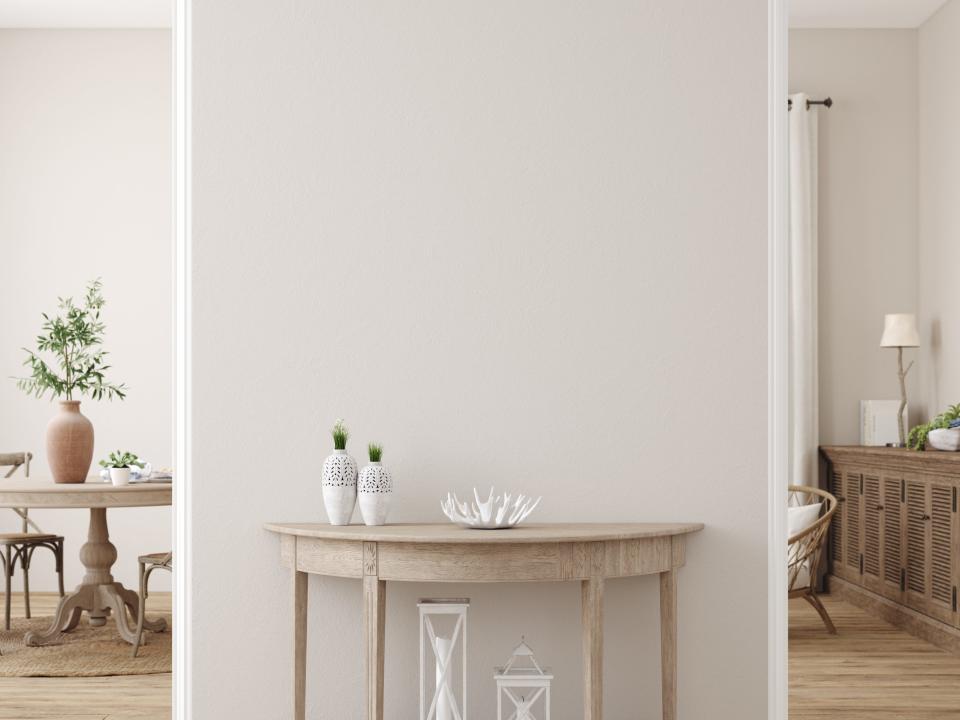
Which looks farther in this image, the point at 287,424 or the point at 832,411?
the point at 832,411

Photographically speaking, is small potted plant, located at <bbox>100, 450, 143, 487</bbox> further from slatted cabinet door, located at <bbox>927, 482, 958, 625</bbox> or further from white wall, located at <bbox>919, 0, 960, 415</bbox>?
white wall, located at <bbox>919, 0, 960, 415</bbox>

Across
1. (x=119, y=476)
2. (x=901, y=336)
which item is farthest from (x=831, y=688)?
(x=119, y=476)

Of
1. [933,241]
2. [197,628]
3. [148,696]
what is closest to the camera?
[197,628]

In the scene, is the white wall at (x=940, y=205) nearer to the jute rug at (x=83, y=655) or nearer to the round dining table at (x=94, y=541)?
the round dining table at (x=94, y=541)

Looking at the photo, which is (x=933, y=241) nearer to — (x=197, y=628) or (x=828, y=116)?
(x=828, y=116)

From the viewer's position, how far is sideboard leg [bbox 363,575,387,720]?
8.98ft

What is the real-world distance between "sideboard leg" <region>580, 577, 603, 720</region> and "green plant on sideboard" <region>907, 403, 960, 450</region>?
3060 mm

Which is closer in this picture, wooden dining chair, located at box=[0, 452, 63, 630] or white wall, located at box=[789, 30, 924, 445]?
wooden dining chair, located at box=[0, 452, 63, 630]

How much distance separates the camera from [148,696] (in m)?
4.11

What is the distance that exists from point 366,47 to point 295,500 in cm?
134

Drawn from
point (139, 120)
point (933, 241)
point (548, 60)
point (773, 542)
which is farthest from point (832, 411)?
point (139, 120)

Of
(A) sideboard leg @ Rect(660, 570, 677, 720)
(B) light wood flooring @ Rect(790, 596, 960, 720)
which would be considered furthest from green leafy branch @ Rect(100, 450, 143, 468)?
(B) light wood flooring @ Rect(790, 596, 960, 720)

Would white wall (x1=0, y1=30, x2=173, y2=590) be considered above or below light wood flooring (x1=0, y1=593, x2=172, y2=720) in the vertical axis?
above

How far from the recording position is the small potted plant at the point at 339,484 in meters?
2.93
